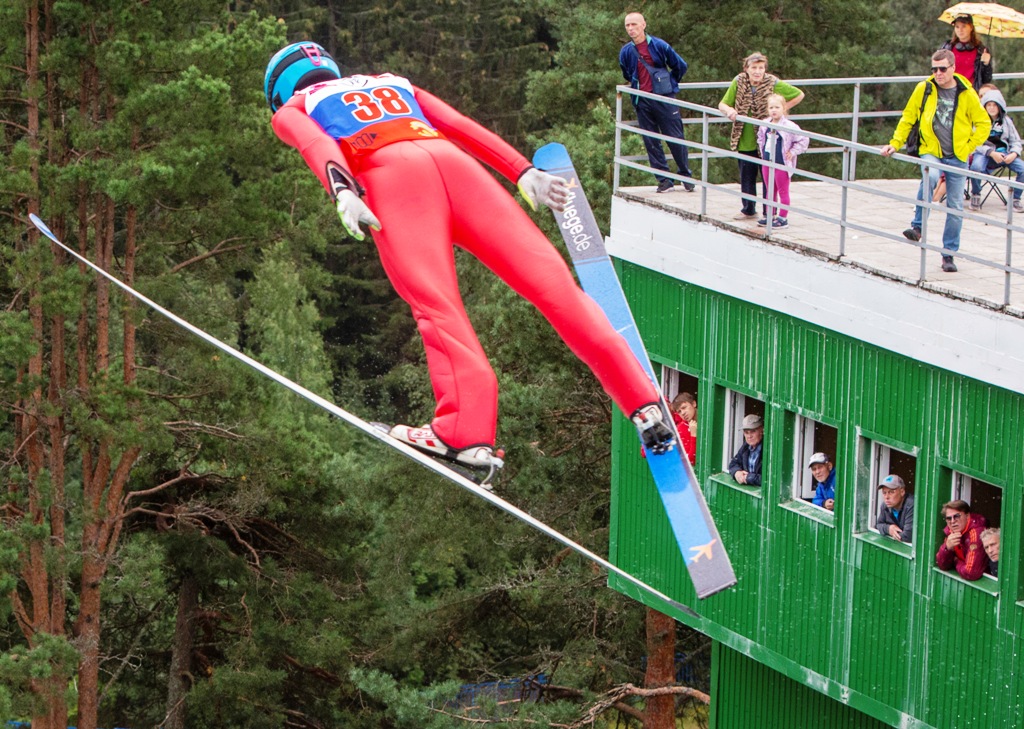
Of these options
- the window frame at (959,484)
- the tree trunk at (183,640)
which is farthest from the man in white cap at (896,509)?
the tree trunk at (183,640)

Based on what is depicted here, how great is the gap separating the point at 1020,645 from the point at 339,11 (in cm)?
3846

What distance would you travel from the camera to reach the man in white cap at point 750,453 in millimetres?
12914

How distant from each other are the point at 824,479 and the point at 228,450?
1382 cm

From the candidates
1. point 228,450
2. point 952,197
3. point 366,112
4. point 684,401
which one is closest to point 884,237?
point 952,197

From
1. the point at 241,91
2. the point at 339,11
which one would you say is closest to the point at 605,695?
the point at 241,91

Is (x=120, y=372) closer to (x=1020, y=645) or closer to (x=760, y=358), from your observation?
(x=760, y=358)

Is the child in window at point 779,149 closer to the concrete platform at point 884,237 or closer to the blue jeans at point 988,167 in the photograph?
the concrete platform at point 884,237

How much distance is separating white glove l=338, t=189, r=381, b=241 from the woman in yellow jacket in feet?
13.5

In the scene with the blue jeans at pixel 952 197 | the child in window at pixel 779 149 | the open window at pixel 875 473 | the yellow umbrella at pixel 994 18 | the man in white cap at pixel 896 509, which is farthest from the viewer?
the yellow umbrella at pixel 994 18

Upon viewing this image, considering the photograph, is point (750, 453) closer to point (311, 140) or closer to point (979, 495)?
point (979, 495)

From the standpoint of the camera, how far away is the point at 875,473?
39.3 feet

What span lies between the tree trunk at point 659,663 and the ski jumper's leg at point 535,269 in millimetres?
14770

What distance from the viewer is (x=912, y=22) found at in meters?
41.3

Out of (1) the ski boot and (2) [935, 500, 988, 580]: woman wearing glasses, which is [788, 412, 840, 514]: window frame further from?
(1) the ski boot
